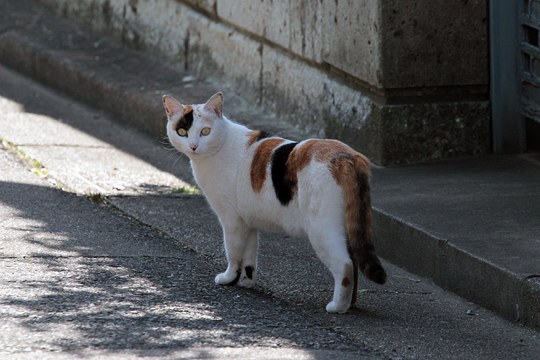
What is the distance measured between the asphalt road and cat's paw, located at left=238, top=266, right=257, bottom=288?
7 cm

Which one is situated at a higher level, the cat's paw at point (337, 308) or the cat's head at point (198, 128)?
the cat's head at point (198, 128)

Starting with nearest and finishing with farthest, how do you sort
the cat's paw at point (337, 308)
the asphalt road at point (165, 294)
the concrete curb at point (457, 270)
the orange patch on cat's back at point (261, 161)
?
1. the asphalt road at point (165, 294)
2. the concrete curb at point (457, 270)
3. the cat's paw at point (337, 308)
4. the orange patch on cat's back at point (261, 161)

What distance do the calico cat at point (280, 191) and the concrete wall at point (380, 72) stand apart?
175cm

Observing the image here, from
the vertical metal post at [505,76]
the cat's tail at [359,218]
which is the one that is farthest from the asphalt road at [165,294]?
the vertical metal post at [505,76]

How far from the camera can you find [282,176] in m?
5.50

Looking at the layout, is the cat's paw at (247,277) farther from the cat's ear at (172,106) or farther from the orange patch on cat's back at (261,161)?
the cat's ear at (172,106)

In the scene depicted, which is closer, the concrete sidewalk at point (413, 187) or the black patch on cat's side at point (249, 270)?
the concrete sidewalk at point (413, 187)

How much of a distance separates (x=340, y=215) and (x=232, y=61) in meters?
4.16

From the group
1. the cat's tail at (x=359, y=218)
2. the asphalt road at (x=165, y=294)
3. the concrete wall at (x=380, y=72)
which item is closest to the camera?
the asphalt road at (x=165, y=294)

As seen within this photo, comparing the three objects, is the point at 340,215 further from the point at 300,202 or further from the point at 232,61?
the point at 232,61

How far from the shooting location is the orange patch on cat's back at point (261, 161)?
18.4 feet

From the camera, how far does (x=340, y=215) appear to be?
208 inches

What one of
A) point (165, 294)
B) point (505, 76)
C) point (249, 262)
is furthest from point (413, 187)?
point (165, 294)

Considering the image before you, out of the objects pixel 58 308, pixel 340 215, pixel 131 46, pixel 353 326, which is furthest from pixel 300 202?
pixel 131 46
